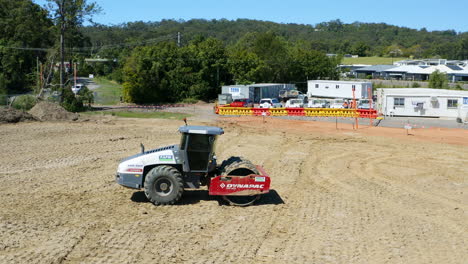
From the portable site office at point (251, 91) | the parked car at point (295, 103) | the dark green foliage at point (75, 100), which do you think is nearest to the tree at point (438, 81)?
the portable site office at point (251, 91)

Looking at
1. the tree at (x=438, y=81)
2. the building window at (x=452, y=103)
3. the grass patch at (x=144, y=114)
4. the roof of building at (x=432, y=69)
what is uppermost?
the roof of building at (x=432, y=69)

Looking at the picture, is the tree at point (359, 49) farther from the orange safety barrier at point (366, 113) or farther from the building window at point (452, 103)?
the orange safety barrier at point (366, 113)

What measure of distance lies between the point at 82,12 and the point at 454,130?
33158 mm

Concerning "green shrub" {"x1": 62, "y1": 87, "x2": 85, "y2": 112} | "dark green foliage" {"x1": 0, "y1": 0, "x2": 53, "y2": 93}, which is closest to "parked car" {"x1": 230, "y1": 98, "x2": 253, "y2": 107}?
"green shrub" {"x1": 62, "y1": 87, "x2": 85, "y2": 112}

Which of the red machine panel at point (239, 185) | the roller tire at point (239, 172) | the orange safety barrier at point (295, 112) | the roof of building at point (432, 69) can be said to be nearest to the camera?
the red machine panel at point (239, 185)

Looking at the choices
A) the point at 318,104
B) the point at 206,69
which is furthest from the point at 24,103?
the point at 318,104

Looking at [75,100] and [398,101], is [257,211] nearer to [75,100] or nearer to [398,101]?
[398,101]

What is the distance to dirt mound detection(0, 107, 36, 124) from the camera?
103 ft

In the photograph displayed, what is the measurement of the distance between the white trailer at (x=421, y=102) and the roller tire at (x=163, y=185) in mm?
30154

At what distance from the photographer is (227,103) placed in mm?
50812

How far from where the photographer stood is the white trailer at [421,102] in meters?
38.6

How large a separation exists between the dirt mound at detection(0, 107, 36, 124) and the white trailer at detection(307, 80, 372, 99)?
3084cm

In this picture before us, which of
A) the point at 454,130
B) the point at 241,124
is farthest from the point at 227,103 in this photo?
the point at 454,130

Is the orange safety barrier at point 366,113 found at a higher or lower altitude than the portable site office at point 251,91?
lower
